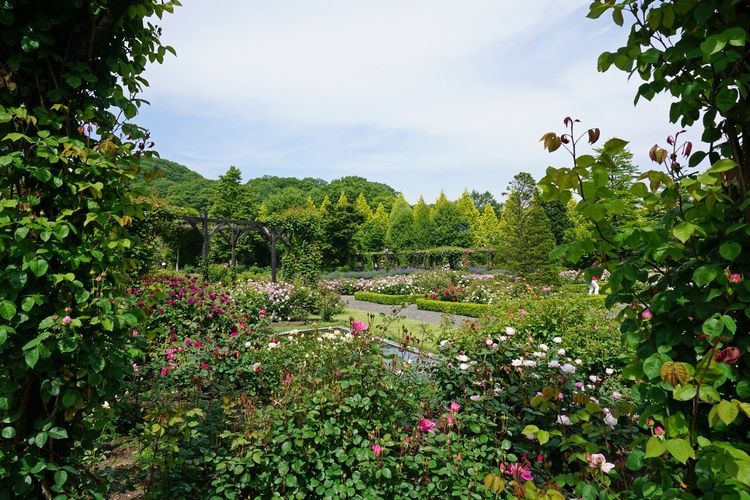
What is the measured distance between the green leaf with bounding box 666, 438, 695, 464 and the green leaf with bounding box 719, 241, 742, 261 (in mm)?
409

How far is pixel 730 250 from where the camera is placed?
1021 mm

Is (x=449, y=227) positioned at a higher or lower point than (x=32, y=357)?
higher

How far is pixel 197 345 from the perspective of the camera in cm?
429

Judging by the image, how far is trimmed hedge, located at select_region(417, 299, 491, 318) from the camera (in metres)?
11.4

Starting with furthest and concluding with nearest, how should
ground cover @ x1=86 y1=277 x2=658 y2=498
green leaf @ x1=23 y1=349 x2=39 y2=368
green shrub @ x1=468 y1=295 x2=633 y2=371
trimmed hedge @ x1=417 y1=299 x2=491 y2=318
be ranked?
Result: 1. trimmed hedge @ x1=417 y1=299 x2=491 y2=318
2. green shrub @ x1=468 y1=295 x2=633 y2=371
3. ground cover @ x1=86 y1=277 x2=658 y2=498
4. green leaf @ x1=23 y1=349 x2=39 y2=368

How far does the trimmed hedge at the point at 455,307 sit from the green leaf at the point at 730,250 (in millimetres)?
9911

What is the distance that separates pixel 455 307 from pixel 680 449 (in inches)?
442

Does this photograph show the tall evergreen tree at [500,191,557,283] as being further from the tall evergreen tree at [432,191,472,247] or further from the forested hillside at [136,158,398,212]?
the forested hillside at [136,158,398,212]

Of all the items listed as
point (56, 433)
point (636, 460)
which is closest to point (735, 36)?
point (636, 460)

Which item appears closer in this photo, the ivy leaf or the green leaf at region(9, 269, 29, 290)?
the ivy leaf

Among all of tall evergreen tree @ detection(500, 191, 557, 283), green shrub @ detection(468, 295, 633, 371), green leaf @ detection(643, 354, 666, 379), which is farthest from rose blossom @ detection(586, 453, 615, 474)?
tall evergreen tree @ detection(500, 191, 557, 283)

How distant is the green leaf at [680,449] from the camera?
952 millimetres

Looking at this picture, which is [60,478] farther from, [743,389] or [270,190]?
[270,190]

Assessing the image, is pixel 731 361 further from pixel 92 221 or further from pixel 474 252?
pixel 474 252
